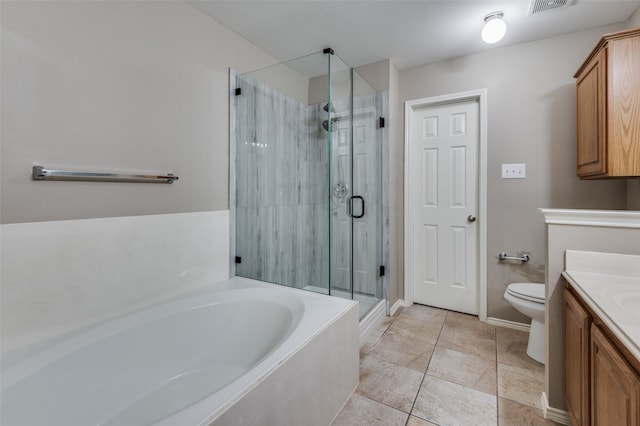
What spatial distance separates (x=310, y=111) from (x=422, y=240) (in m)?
1.62

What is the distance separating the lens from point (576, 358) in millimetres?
1206

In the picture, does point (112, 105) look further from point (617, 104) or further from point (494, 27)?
point (617, 104)

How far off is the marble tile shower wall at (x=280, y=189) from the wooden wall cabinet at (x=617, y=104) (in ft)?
5.50

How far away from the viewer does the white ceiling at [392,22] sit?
1880mm

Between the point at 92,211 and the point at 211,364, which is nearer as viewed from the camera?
the point at 92,211

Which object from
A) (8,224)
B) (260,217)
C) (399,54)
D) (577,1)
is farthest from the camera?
(399,54)

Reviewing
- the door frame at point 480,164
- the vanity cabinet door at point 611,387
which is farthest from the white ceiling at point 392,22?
the vanity cabinet door at point 611,387

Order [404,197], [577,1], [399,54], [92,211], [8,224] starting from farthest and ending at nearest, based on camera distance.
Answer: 1. [404,197]
2. [399,54]
3. [577,1]
4. [92,211]
5. [8,224]

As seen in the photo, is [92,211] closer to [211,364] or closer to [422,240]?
[211,364]

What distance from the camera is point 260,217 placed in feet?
7.82

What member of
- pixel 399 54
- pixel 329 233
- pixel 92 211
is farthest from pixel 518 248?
pixel 92 211

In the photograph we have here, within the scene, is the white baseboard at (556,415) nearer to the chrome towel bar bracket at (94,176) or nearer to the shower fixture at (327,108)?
the shower fixture at (327,108)

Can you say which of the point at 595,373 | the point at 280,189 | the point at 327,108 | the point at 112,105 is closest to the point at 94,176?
the point at 112,105

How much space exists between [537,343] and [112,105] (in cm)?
295
